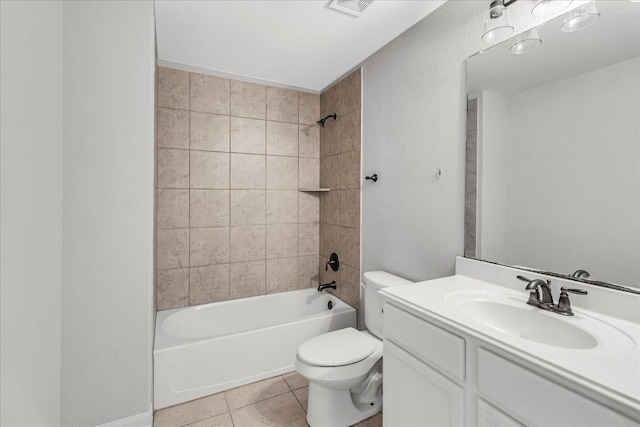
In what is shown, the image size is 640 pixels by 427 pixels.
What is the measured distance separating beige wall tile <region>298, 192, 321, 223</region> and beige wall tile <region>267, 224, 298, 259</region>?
0.43 feet

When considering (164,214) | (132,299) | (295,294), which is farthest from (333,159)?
(132,299)

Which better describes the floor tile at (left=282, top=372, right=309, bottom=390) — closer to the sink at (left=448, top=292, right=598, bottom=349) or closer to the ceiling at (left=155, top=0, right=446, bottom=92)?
the sink at (left=448, top=292, right=598, bottom=349)

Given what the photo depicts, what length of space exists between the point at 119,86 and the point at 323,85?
69.7 inches

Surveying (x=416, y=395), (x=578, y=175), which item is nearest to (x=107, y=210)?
(x=416, y=395)

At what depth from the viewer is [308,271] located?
2973 mm

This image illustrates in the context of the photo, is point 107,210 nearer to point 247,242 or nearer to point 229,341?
point 229,341

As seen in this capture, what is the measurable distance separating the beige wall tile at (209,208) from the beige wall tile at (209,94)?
71 centimetres

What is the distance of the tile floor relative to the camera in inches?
66.3

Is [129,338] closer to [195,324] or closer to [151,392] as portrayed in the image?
[151,392]

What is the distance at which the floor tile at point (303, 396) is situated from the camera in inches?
72.6

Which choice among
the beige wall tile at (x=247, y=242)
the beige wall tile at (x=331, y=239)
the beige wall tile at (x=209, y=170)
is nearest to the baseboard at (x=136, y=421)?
the beige wall tile at (x=247, y=242)

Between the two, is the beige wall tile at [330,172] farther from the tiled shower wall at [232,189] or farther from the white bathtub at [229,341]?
the white bathtub at [229,341]

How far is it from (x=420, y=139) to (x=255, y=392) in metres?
1.96

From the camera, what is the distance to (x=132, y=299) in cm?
154
